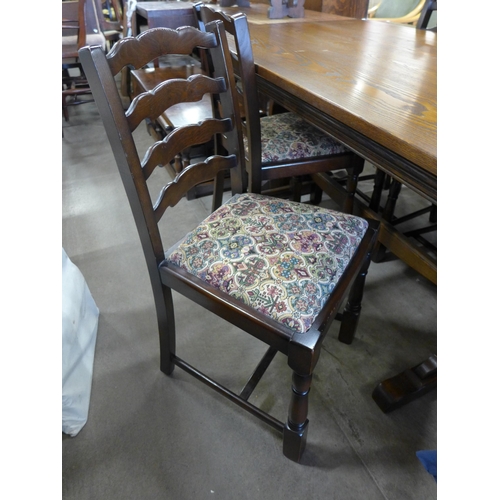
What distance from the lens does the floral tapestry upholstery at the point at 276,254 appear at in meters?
0.78

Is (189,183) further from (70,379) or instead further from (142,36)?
(70,379)

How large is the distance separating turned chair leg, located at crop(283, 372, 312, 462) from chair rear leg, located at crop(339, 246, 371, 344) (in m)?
0.43

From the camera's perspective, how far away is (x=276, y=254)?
2.81 feet

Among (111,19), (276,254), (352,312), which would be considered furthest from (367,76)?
(111,19)

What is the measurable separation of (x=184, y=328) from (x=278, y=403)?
1.49 feet

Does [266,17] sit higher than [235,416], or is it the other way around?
[266,17]

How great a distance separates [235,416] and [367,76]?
42.4 inches

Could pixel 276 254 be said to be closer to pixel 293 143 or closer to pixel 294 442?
pixel 294 442

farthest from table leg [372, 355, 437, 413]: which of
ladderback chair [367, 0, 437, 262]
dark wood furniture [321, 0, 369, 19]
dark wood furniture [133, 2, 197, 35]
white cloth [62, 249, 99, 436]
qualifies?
dark wood furniture [133, 2, 197, 35]

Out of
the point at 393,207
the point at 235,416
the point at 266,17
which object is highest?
the point at 266,17

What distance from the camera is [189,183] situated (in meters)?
0.96

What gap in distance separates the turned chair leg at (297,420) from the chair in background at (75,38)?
2.51 meters

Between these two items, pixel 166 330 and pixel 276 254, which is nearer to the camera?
pixel 276 254

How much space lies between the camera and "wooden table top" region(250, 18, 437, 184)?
751 mm
